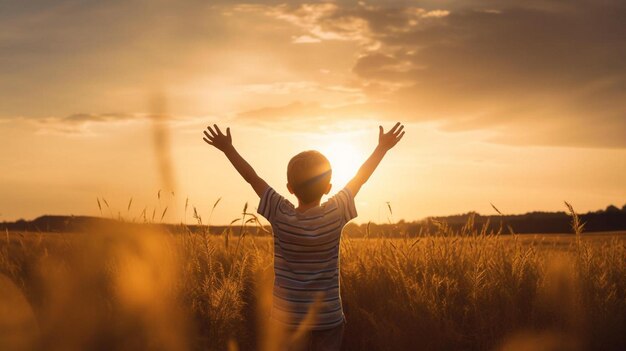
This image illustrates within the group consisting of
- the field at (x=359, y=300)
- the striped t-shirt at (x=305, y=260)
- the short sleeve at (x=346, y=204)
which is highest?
the short sleeve at (x=346, y=204)

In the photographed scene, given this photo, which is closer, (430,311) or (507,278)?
(430,311)

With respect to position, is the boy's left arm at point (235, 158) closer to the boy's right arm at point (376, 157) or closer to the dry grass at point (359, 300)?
the boy's right arm at point (376, 157)

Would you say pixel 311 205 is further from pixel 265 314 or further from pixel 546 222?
pixel 546 222

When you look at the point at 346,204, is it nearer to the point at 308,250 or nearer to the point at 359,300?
the point at 308,250

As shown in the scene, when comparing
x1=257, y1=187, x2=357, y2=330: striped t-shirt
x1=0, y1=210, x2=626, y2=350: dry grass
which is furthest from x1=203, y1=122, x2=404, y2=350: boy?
x1=0, y1=210, x2=626, y2=350: dry grass

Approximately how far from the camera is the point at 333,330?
12.2 ft

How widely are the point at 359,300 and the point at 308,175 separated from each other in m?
2.92

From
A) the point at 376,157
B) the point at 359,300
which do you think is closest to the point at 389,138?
the point at 376,157

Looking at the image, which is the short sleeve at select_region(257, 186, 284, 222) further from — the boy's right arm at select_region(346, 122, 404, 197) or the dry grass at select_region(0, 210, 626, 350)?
the dry grass at select_region(0, 210, 626, 350)

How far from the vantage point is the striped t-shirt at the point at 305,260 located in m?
3.63

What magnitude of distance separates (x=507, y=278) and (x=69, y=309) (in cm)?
439

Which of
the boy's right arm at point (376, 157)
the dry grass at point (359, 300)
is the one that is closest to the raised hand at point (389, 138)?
the boy's right arm at point (376, 157)

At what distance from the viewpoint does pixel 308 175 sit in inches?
143

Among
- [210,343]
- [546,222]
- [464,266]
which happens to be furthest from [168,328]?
[546,222]
